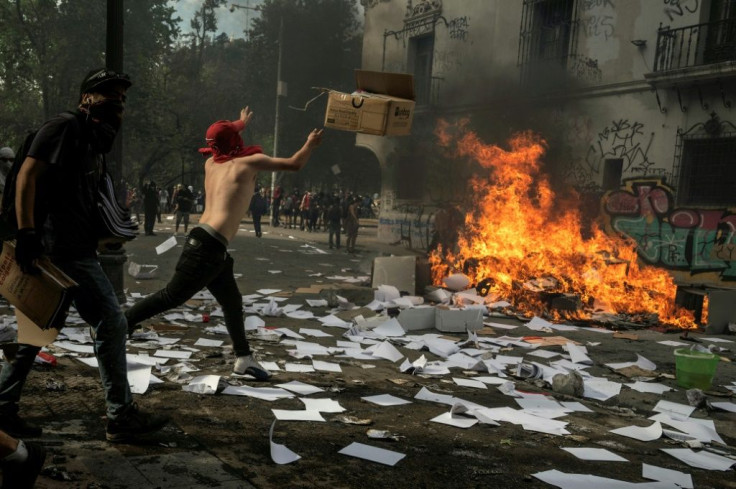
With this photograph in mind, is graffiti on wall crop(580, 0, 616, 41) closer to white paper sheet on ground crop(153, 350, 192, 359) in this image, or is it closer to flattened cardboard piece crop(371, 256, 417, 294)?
flattened cardboard piece crop(371, 256, 417, 294)

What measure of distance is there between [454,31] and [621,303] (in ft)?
36.6

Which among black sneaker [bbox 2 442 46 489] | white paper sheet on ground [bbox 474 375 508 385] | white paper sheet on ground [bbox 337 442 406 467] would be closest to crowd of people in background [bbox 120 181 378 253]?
white paper sheet on ground [bbox 474 375 508 385]

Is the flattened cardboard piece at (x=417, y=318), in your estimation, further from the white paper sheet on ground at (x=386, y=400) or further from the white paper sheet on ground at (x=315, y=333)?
the white paper sheet on ground at (x=386, y=400)

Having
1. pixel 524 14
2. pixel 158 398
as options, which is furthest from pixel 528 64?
pixel 158 398

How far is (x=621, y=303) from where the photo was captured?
10.2 meters

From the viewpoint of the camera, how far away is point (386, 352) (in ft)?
19.7

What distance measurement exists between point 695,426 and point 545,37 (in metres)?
12.7

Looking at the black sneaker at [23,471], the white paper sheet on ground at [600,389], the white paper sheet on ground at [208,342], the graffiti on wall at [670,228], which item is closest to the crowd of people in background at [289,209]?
the graffiti on wall at [670,228]

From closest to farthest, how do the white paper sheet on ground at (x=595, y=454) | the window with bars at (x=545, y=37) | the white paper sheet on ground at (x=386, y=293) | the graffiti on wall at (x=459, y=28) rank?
1. the white paper sheet on ground at (x=595, y=454)
2. the white paper sheet on ground at (x=386, y=293)
3. the window with bars at (x=545, y=37)
4. the graffiti on wall at (x=459, y=28)

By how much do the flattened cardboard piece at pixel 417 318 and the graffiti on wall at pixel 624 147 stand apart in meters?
7.15

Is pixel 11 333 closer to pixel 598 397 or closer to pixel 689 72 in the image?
pixel 598 397

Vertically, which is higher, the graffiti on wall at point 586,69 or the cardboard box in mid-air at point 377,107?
the graffiti on wall at point 586,69

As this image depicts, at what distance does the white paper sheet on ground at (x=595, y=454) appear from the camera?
354cm

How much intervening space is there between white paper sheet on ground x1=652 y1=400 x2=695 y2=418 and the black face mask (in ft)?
14.5
